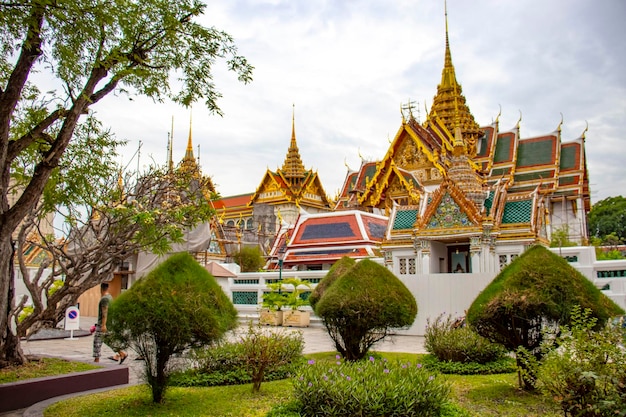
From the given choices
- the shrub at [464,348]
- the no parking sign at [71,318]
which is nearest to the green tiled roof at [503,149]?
the no parking sign at [71,318]

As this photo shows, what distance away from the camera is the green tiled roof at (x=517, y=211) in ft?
56.1

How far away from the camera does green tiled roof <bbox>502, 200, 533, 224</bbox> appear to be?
17094 millimetres

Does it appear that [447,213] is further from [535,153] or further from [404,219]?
[535,153]

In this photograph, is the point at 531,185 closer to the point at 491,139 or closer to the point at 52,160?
the point at 491,139

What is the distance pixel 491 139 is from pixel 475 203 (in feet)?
70.8

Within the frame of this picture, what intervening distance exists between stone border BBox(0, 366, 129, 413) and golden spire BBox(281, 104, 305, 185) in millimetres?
54387

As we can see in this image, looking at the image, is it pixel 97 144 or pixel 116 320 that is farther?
pixel 97 144

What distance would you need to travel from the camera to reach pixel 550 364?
5066mm

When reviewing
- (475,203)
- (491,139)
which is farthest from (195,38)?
(491,139)

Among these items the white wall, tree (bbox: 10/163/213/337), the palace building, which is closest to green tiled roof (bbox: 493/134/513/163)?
the palace building

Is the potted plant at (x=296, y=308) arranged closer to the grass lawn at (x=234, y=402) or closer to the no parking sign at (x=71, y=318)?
the no parking sign at (x=71, y=318)

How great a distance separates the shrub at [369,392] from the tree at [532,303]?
142 centimetres

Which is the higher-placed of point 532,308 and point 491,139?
point 491,139

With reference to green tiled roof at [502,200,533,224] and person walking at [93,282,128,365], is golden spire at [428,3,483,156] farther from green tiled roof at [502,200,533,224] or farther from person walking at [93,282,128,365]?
Answer: person walking at [93,282,128,365]
